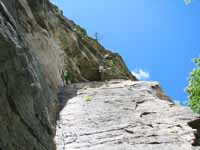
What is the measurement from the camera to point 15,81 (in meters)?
5.39

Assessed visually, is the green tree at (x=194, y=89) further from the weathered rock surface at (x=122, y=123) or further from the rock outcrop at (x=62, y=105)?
the weathered rock surface at (x=122, y=123)

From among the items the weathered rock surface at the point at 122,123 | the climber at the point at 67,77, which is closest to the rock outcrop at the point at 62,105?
the weathered rock surface at the point at 122,123

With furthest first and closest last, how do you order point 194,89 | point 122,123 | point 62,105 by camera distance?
1. point 194,89
2. point 62,105
3. point 122,123

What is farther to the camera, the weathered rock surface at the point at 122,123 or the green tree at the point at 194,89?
the green tree at the point at 194,89

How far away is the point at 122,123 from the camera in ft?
37.3

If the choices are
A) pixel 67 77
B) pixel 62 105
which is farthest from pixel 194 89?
pixel 62 105

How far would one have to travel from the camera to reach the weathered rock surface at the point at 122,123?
970 cm

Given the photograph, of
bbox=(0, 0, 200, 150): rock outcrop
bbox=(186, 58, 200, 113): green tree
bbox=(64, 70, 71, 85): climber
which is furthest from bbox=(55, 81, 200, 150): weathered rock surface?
bbox=(186, 58, 200, 113): green tree

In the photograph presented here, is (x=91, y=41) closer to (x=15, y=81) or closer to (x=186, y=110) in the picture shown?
(x=186, y=110)

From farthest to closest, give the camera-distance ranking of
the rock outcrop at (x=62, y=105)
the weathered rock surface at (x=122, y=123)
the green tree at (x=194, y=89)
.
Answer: the green tree at (x=194, y=89)
the weathered rock surface at (x=122, y=123)
the rock outcrop at (x=62, y=105)

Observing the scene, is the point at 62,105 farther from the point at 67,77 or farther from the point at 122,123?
the point at 67,77

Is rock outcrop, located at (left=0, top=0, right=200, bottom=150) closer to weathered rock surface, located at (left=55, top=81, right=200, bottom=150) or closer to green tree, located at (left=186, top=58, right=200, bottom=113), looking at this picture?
weathered rock surface, located at (left=55, top=81, right=200, bottom=150)

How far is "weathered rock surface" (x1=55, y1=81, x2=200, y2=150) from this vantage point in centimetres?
970

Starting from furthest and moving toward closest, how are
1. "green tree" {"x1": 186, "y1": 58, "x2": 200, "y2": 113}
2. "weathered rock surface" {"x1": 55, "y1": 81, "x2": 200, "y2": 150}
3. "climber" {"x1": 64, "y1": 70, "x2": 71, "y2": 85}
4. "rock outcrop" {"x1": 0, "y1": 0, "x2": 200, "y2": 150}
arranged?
"green tree" {"x1": 186, "y1": 58, "x2": 200, "y2": 113} < "climber" {"x1": 64, "y1": 70, "x2": 71, "y2": 85} < "weathered rock surface" {"x1": 55, "y1": 81, "x2": 200, "y2": 150} < "rock outcrop" {"x1": 0, "y1": 0, "x2": 200, "y2": 150}
